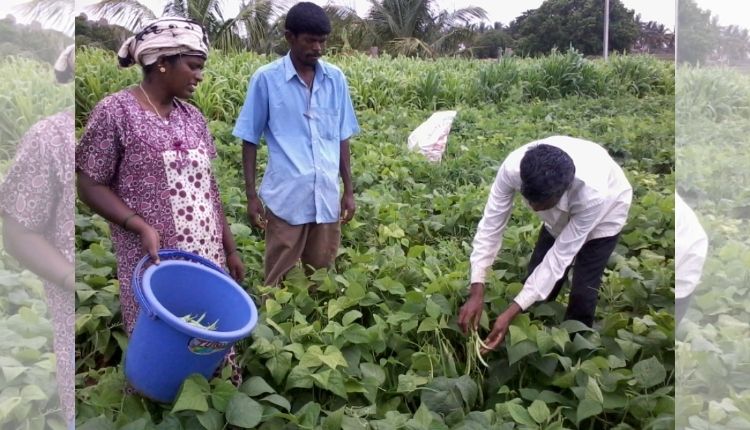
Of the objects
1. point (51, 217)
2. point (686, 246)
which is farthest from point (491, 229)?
point (51, 217)

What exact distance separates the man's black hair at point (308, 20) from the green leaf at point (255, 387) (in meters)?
1.30

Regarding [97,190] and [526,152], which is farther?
[526,152]

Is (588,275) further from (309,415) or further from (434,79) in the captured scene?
(434,79)

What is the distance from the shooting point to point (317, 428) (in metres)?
1.99

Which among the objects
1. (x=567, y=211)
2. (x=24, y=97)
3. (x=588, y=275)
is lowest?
(x=588, y=275)

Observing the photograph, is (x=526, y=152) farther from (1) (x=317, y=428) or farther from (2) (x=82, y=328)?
(2) (x=82, y=328)

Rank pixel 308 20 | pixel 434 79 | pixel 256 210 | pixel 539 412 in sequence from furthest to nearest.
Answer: pixel 434 79
pixel 256 210
pixel 308 20
pixel 539 412

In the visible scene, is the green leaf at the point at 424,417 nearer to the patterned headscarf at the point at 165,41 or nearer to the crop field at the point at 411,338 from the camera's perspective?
the crop field at the point at 411,338

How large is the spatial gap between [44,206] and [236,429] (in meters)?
0.99

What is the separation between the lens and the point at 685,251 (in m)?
1.15

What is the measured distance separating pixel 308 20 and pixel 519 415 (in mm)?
1535

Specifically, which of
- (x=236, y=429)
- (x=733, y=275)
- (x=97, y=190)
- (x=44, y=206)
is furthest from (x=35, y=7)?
(x=236, y=429)

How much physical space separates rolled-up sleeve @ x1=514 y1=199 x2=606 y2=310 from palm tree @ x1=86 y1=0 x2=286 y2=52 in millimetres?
2946

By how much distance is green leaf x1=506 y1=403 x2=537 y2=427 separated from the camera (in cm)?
202
